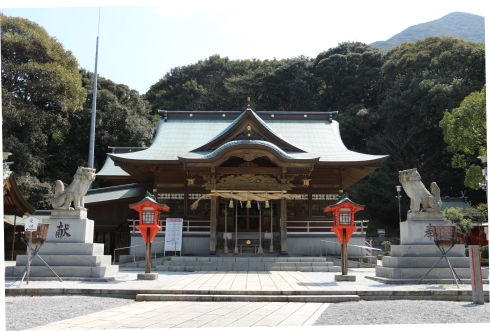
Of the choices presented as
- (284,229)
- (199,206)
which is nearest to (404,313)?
(284,229)

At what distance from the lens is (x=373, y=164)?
1923 centimetres

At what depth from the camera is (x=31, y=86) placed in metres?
28.3

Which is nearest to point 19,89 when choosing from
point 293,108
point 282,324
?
point 293,108

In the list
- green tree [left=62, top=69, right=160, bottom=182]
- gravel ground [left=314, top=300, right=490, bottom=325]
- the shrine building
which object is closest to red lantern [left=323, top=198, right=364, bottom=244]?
gravel ground [left=314, top=300, right=490, bottom=325]

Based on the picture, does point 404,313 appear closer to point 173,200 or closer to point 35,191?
point 173,200

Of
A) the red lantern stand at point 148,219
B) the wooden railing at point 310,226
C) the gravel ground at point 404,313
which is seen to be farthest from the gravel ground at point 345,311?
Answer: the wooden railing at point 310,226

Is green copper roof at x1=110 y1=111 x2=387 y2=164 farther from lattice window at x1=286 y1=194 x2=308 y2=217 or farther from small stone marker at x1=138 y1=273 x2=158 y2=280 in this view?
small stone marker at x1=138 y1=273 x2=158 y2=280

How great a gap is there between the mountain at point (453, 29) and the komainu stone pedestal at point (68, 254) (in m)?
42.2

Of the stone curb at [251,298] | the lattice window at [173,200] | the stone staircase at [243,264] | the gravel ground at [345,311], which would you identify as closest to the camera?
the gravel ground at [345,311]

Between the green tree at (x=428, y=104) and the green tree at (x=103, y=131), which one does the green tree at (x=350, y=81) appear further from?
the green tree at (x=103, y=131)

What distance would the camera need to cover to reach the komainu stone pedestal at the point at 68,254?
1122 centimetres

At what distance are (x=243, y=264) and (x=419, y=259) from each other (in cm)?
655

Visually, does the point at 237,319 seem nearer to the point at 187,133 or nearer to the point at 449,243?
the point at 449,243

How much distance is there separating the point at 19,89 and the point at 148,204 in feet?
69.9
